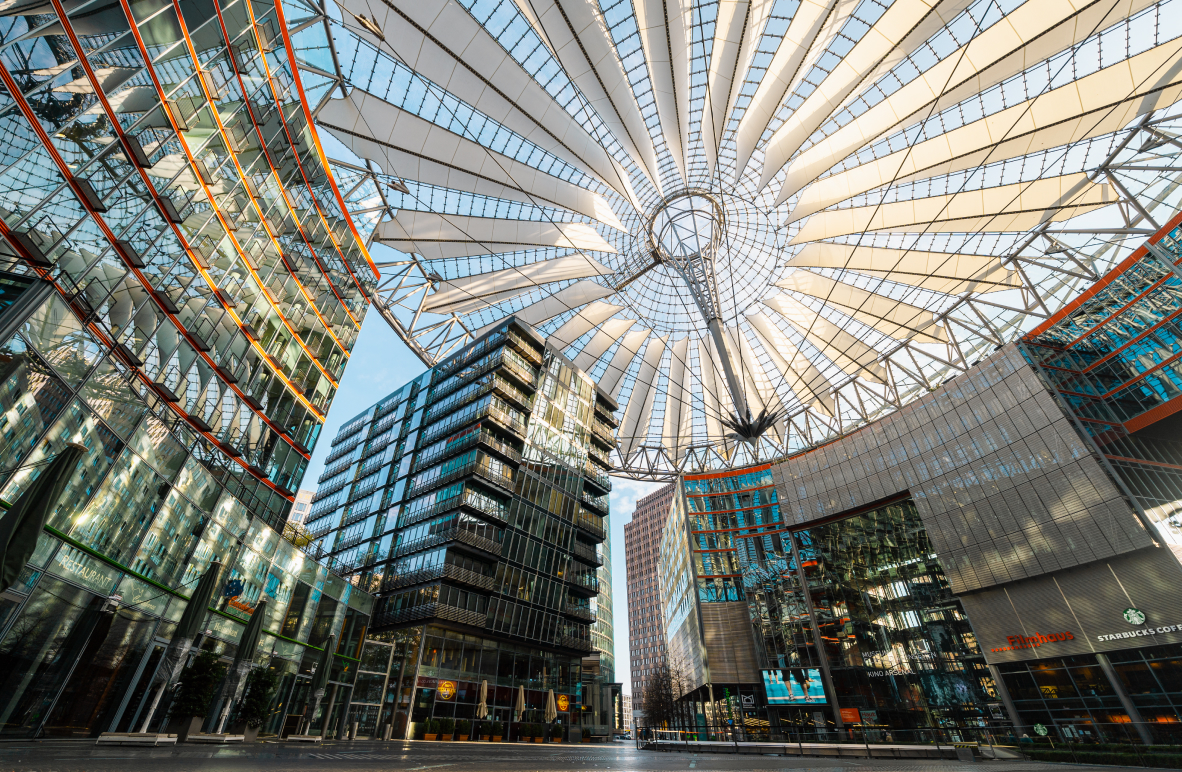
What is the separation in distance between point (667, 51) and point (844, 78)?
27.8 ft

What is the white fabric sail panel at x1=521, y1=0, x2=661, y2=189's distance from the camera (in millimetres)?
20812

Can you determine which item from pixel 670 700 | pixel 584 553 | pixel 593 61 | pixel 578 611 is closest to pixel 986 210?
pixel 593 61

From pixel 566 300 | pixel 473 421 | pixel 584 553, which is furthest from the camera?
pixel 584 553

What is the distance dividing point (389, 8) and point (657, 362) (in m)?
31.6

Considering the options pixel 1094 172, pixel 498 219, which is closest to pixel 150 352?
pixel 498 219

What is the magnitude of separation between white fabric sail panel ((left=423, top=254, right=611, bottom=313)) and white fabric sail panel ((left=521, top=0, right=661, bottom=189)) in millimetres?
10031

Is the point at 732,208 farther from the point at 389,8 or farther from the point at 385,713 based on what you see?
the point at 385,713

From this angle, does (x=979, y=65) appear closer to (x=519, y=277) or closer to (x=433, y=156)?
(x=433, y=156)

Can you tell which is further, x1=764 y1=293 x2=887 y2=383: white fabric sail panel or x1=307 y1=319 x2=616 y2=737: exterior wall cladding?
x1=764 y1=293 x2=887 y2=383: white fabric sail panel

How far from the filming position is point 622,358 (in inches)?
1781

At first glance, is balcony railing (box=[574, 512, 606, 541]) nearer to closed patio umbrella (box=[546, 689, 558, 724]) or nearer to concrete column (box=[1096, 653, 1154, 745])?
closed patio umbrella (box=[546, 689, 558, 724])

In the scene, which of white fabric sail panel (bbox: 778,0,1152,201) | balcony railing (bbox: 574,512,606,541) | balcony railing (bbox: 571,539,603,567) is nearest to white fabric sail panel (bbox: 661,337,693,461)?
balcony railing (bbox: 574,512,606,541)

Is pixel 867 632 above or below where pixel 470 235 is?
below

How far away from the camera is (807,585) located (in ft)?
159
